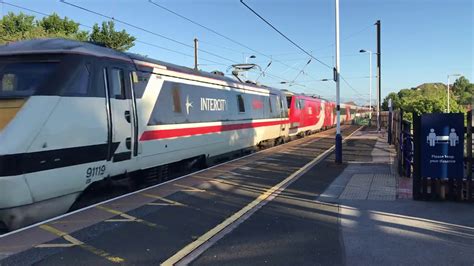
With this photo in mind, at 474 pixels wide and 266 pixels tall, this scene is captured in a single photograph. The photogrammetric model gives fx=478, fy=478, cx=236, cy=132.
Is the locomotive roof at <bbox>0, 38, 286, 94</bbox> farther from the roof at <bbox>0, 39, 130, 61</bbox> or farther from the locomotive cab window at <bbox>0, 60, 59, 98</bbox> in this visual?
the locomotive cab window at <bbox>0, 60, 59, 98</bbox>

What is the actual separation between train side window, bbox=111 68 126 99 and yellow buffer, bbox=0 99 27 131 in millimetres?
2055

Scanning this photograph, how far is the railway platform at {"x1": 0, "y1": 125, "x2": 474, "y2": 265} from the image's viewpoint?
579 cm

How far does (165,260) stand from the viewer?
18.7ft

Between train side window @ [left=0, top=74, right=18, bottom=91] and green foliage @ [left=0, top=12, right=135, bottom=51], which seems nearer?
train side window @ [left=0, top=74, right=18, bottom=91]

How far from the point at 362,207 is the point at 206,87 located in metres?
6.97

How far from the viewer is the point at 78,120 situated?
7.86m

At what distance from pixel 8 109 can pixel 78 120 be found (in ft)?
3.68

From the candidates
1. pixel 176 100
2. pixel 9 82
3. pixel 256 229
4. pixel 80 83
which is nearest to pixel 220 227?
pixel 256 229

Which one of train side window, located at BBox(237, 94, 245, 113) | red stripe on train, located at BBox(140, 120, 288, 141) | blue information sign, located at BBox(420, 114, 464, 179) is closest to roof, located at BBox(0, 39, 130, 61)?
red stripe on train, located at BBox(140, 120, 288, 141)

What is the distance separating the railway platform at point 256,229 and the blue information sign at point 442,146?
672 millimetres

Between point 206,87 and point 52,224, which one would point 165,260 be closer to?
point 52,224

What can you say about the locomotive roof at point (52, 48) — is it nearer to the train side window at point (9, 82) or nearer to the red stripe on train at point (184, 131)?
the train side window at point (9, 82)

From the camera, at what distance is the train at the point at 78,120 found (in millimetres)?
6934

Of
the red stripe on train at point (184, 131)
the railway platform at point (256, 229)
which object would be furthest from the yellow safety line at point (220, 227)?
the red stripe on train at point (184, 131)
